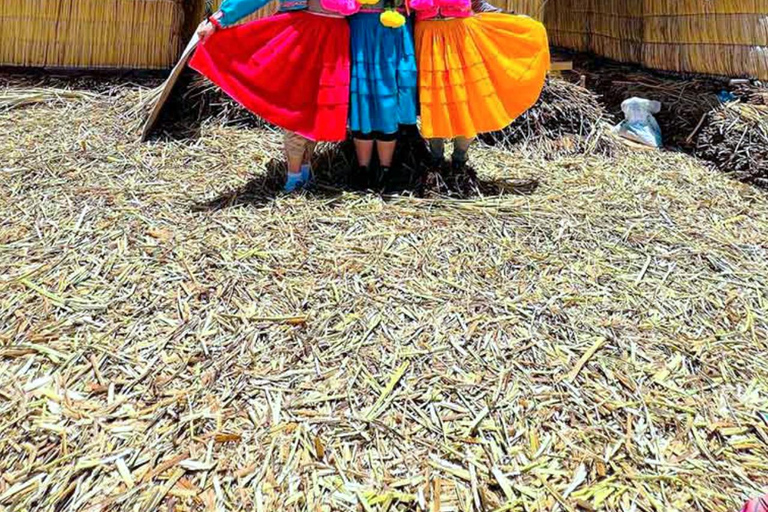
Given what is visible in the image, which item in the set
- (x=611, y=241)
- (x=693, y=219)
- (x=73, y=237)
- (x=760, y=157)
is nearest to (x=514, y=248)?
(x=611, y=241)

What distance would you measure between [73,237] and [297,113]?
1067 millimetres

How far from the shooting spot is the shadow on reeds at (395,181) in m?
2.91

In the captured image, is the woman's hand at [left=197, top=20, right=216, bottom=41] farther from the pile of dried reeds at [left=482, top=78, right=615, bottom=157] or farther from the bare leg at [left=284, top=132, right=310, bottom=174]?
the pile of dried reeds at [left=482, top=78, right=615, bottom=157]

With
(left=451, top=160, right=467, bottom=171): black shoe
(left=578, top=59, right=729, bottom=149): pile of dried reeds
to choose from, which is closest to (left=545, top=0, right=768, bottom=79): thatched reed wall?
(left=578, top=59, right=729, bottom=149): pile of dried reeds

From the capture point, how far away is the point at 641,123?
4.32 metres

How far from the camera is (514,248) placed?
2.41 m

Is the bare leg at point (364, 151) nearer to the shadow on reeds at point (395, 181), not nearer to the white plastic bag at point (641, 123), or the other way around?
the shadow on reeds at point (395, 181)

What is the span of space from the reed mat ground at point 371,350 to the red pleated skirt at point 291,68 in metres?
0.35

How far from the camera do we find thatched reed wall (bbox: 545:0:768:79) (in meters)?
4.05

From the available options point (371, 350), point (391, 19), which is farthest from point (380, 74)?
point (371, 350)

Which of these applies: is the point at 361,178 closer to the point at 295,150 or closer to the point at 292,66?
the point at 295,150

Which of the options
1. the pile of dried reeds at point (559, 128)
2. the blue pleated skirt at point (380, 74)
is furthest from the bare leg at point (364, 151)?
the pile of dried reeds at point (559, 128)

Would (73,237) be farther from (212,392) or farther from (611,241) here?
(611,241)

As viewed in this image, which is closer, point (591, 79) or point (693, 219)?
point (693, 219)
